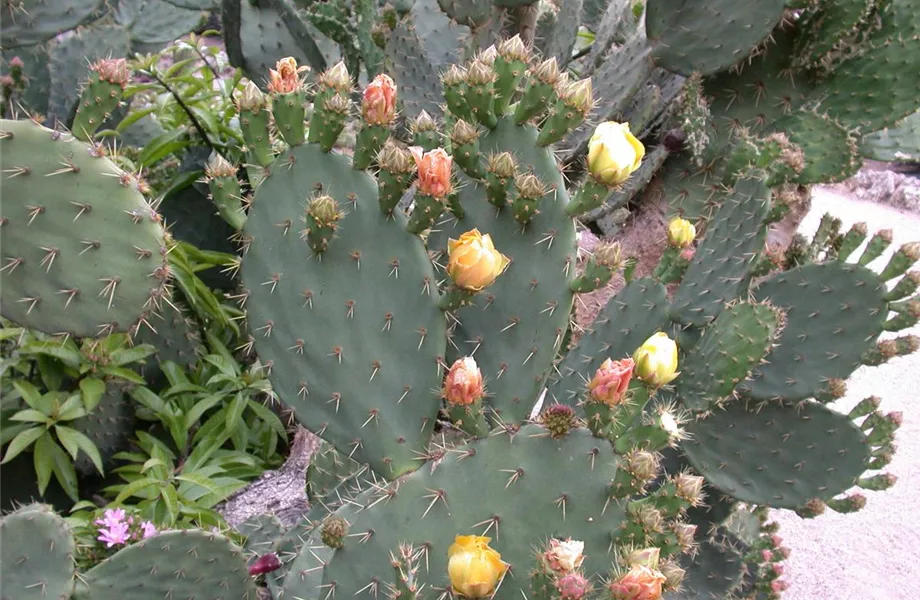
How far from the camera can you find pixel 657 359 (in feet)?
3.60

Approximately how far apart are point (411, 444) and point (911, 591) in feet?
9.38

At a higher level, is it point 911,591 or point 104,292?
point 104,292

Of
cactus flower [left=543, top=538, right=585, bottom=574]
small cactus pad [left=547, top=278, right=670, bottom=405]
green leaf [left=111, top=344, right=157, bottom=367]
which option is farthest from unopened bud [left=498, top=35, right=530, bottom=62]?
green leaf [left=111, top=344, right=157, bottom=367]

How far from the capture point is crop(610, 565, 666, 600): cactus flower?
86cm

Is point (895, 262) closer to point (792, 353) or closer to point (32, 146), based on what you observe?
point (792, 353)

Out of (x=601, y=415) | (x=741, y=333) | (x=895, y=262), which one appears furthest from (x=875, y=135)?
(x=601, y=415)

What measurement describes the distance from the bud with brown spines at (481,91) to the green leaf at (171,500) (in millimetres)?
1123

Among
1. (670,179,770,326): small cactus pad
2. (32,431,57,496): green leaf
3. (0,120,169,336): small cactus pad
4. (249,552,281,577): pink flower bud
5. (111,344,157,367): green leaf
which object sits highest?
(0,120,169,336): small cactus pad

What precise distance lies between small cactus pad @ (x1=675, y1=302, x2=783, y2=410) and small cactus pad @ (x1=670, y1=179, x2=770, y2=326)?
0.36ft

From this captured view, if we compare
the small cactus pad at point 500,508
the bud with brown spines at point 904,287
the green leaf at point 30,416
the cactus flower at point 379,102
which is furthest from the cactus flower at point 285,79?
the bud with brown spines at point 904,287

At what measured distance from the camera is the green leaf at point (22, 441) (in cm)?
169

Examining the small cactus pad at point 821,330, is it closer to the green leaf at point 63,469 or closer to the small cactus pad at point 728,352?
the small cactus pad at point 728,352

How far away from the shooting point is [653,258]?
286 cm

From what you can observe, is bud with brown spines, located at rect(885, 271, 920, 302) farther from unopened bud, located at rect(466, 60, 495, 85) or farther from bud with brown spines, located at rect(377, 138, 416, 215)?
bud with brown spines, located at rect(377, 138, 416, 215)
